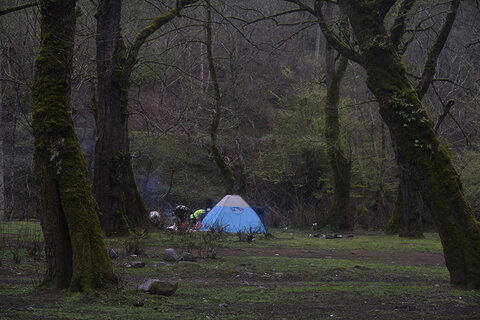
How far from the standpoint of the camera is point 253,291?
6875 millimetres

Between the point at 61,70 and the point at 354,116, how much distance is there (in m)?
26.4

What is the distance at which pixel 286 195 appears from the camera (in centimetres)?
3353

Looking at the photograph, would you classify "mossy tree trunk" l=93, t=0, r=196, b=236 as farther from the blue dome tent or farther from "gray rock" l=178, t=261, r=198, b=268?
the blue dome tent

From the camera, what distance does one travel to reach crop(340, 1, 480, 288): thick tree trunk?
7.04 metres

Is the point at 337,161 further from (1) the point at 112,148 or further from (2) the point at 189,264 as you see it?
(2) the point at 189,264


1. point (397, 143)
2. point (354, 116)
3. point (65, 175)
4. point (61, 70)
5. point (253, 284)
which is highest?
point (354, 116)

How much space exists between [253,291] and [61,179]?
2733mm

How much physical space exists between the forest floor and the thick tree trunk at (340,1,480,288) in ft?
1.71

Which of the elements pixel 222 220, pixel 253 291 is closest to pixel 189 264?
pixel 253 291

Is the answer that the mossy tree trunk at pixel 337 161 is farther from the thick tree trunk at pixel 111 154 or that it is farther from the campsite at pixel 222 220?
the thick tree trunk at pixel 111 154

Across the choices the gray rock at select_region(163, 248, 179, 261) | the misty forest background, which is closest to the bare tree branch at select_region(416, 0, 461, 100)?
the gray rock at select_region(163, 248, 179, 261)

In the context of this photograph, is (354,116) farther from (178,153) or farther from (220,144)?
(178,153)

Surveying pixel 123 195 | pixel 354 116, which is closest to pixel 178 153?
pixel 354 116

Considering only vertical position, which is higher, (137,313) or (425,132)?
(425,132)
